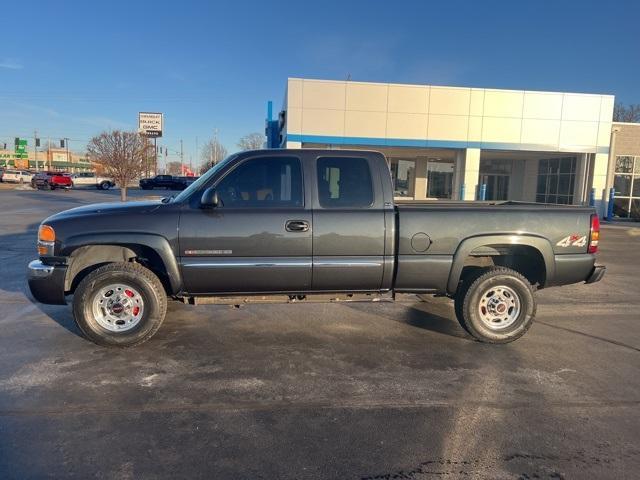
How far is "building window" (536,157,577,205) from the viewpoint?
25547mm

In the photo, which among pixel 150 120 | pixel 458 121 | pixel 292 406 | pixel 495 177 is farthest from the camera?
pixel 150 120

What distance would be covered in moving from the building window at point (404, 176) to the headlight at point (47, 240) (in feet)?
88.4

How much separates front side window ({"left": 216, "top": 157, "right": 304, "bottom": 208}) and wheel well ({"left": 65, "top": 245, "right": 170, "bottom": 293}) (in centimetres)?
97

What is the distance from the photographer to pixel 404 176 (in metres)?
31.3

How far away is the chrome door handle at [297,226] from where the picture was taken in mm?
4891

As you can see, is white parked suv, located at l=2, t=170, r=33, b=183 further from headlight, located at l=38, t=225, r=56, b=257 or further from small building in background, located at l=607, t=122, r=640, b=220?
headlight, located at l=38, t=225, r=56, b=257

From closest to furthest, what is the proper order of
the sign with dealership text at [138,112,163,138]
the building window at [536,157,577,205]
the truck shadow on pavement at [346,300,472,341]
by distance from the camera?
the truck shadow on pavement at [346,300,472,341] → the building window at [536,157,577,205] → the sign with dealership text at [138,112,163,138]

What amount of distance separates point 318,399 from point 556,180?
89.9 feet

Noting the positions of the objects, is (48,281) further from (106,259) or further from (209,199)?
(209,199)

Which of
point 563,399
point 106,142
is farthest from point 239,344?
point 106,142

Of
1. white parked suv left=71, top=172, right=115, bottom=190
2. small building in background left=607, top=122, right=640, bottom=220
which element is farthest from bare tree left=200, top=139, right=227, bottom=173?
small building in background left=607, top=122, right=640, bottom=220

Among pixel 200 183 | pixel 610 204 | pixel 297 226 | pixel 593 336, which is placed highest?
pixel 200 183

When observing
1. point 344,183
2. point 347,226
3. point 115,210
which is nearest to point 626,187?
point 344,183

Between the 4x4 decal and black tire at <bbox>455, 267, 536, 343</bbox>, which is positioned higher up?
the 4x4 decal
